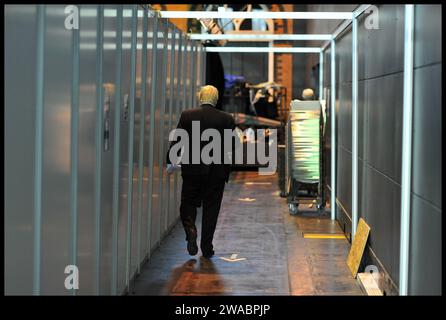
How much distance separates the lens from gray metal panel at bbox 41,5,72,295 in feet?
12.8

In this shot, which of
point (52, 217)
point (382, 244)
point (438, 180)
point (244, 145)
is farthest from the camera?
point (244, 145)

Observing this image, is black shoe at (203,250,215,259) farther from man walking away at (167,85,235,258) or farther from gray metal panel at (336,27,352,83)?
gray metal panel at (336,27,352,83)

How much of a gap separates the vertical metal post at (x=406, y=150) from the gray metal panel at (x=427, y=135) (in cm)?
5

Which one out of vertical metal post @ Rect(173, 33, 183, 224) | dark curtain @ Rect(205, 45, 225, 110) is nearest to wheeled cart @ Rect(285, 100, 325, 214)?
vertical metal post @ Rect(173, 33, 183, 224)

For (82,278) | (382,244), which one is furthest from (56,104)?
(382,244)

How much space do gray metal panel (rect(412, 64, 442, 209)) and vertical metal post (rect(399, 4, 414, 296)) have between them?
0.05 meters

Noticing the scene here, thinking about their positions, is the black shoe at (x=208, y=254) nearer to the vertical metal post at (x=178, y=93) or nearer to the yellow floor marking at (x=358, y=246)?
the yellow floor marking at (x=358, y=246)

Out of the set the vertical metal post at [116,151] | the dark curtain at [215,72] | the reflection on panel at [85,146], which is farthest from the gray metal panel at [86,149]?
the dark curtain at [215,72]

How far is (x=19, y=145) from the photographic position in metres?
3.49

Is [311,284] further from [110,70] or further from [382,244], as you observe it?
[110,70]

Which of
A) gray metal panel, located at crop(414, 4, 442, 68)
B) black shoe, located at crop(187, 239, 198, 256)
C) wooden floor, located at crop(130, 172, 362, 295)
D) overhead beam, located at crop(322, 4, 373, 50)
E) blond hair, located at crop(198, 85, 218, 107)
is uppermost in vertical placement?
overhead beam, located at crop(322, 4, 373, 50)

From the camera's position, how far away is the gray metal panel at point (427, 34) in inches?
175

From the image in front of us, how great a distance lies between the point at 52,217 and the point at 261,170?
14.8m

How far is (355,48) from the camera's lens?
8773 millimetres
